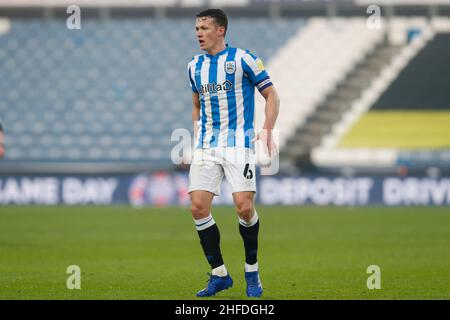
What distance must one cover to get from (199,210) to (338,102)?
2274 cm

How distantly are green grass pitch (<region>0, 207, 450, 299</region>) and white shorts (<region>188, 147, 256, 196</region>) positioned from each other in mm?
877

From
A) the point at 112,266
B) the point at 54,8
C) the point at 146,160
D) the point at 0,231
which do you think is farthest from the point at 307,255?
the point at 54,8

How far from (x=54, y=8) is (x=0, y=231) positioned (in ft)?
55.3

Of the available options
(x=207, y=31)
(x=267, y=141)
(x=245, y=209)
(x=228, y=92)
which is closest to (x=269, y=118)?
(x=267, y=141)

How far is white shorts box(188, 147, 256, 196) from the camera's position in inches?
314

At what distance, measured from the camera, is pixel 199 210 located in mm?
8047

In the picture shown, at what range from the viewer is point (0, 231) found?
15781mm

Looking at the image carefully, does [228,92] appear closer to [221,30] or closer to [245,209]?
→ [221,30]

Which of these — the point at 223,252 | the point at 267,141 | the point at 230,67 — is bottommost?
the point at 223,252

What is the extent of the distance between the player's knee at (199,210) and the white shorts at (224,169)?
13 centimetres

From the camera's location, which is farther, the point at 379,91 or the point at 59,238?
the point at 379,91

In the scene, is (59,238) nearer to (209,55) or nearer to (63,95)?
(209,55)

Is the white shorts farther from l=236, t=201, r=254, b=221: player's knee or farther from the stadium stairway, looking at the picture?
the stadium stairway

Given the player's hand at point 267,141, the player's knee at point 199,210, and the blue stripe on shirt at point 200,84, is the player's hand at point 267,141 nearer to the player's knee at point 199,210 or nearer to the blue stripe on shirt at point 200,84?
the blue stripe on shirt at point 200,84
